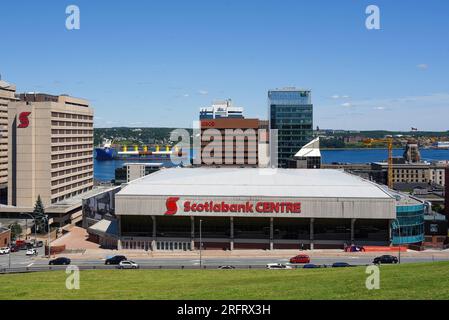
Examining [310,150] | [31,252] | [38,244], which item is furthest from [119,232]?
[310,150]

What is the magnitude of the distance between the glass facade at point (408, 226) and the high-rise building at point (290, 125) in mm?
73238

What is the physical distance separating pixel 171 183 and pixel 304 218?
19.1 m

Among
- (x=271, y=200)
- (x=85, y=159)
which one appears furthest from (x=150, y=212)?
(x=85, y=159)

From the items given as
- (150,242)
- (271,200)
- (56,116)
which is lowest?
(150,242)

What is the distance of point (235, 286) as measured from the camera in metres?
29.2

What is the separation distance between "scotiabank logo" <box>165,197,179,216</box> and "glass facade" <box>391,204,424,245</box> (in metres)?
26.4

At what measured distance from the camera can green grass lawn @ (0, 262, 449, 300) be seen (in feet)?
79.7

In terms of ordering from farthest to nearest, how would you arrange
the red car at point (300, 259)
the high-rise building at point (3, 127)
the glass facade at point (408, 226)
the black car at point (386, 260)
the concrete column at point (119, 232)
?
the high-rise building at point (3, 127)
the concrete column at point (119, 232)
the glass facade at point (408, 226)
the red car at point (300, 259)
the black car at point (386, 260)

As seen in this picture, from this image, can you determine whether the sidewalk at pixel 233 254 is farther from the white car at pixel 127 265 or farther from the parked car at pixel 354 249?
the white car at pixel 127 265

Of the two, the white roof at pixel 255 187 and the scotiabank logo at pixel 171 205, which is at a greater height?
the white roof at pixel 255 187

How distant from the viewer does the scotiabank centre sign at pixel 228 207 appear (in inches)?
2564

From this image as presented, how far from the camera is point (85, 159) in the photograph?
118750mm

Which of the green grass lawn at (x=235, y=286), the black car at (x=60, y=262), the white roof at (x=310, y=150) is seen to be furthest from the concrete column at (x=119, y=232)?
the white roof at (x=310, y=150)
